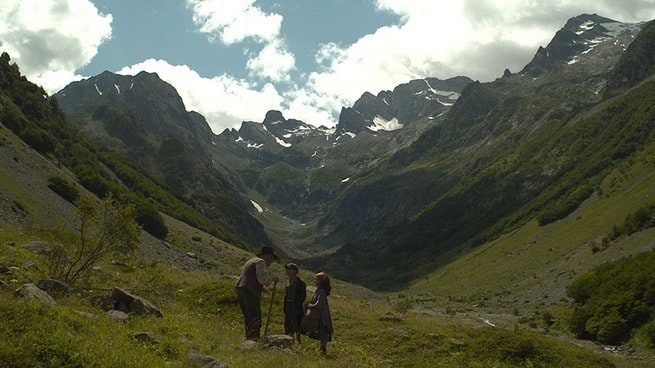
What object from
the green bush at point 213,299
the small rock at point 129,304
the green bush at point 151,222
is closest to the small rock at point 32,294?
the small rock at point 129,304

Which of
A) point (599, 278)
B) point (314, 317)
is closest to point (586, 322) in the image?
point (599, 278)

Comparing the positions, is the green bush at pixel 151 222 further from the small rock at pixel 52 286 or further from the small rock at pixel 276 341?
the small rock at pixel 276 341

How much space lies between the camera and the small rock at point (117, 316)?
16766 mm

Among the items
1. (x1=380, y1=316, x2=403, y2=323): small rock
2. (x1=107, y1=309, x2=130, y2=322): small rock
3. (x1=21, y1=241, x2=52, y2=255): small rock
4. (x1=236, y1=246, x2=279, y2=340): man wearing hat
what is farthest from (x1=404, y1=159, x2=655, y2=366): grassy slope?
(x1=107, y1=309, x2=130, y2=322): small rock

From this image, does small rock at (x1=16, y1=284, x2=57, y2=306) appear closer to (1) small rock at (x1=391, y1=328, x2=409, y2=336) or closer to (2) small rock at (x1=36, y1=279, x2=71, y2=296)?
(2) small rock at (x1=36, y1=279, x2=71, y2=296)

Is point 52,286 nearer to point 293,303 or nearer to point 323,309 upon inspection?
point 293,303

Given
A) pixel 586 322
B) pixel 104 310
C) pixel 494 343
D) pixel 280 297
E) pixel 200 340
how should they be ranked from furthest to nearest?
pixel 586 322
pixel 280 297
pixel 494 343
pixel 104 310
pixel 200 340

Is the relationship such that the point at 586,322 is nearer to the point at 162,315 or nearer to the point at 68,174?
the point at 162,315

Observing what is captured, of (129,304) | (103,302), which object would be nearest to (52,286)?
(103,302)

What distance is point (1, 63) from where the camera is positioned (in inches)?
4938

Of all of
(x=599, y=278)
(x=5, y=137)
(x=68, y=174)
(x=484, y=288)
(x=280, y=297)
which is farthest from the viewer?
(x=484, y=288)

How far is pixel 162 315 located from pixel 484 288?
10824 cm

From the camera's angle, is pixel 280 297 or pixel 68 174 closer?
pixel 280 297

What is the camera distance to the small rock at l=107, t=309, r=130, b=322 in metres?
16.8
